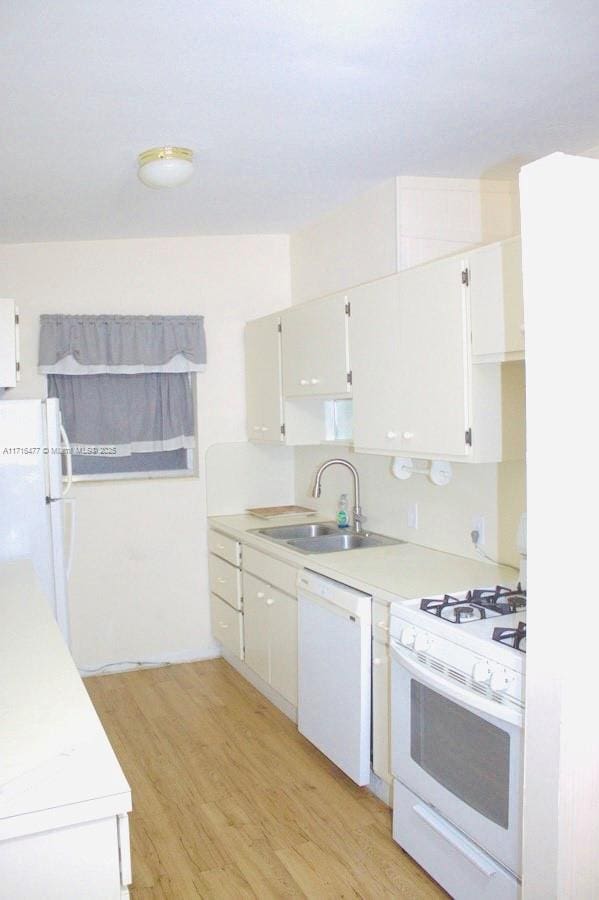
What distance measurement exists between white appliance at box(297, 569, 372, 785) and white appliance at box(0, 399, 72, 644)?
127 centimetres

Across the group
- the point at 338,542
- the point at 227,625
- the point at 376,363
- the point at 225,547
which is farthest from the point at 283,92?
the point at 227,625

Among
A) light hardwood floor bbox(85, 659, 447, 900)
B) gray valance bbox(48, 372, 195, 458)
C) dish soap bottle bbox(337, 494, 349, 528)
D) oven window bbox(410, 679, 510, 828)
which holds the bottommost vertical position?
light hardwood floor bbox(85, 659, 447, 900)

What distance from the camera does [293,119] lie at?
8.76 feet

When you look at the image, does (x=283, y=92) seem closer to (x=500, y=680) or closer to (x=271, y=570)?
(x=500, y=680)

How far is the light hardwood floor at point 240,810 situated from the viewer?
2.60m

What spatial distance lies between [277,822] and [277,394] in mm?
2241

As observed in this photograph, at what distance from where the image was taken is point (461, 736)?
2.33 metres

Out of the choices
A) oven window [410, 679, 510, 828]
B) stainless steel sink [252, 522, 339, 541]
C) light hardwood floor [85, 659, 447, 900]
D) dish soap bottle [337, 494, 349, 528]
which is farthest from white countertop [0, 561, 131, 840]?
dish soap bottle [337, 494, 349, 528]

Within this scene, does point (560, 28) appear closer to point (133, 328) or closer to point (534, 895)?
point (534, 895)

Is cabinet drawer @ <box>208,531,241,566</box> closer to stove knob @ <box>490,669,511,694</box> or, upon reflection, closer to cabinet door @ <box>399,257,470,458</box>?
cabinet door @ <box>399,257,470,458</box>

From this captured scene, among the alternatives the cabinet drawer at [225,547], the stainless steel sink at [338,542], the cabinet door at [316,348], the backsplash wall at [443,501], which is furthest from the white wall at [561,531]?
the cabinet drawer at [225,547]

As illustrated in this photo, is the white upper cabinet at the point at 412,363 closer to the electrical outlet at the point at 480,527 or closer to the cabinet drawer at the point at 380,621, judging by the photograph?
the electrical outlet at the point at 480,527

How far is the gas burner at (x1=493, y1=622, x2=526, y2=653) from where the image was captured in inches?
86.1

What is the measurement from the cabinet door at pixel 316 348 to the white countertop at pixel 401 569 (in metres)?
0.78
